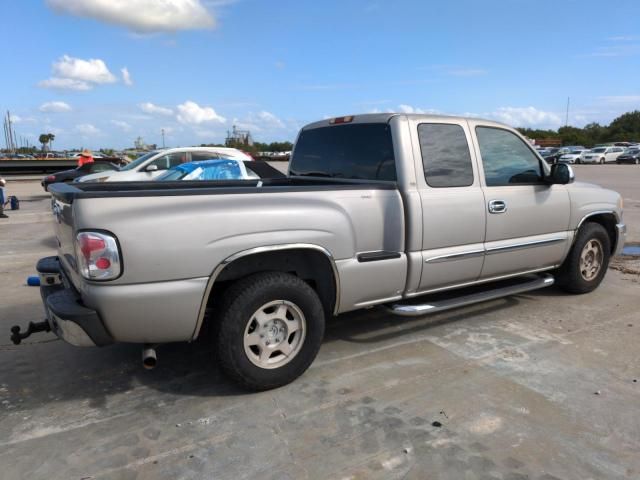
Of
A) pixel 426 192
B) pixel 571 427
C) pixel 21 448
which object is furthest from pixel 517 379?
pixel 21 448

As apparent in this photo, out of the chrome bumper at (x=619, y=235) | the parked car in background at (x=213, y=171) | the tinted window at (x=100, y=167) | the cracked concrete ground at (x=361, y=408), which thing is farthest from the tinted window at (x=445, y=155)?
the tinted window at (x=100, y=167)

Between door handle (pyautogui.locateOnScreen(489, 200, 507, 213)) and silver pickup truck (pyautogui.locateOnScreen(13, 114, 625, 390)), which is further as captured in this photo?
door handle (pyautogui.locateOnScreen(489, 200, 507, 213))

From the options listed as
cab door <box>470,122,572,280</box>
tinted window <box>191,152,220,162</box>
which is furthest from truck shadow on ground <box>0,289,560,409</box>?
tinted window <box>191,152,220,162</box>

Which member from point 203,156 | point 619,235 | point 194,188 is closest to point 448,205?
point 194,188

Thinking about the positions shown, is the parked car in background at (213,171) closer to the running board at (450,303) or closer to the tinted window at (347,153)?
the tinted window at (347,153)

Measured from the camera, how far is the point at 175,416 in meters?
3.23

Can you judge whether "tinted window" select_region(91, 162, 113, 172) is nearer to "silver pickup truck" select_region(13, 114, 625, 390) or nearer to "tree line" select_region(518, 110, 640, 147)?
"silver pickup truck" select_region(13, 114, 625, 390)

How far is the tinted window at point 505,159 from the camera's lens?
4.62 m

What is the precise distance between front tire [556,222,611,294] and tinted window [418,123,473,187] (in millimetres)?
1794

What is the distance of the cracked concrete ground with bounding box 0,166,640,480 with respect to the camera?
274 cm

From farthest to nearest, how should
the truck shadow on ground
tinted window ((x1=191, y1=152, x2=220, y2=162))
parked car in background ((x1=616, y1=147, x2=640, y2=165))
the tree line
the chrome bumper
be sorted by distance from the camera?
the tree line
parked car in background ((x1=616, y1=147, x2=640, y2=165))
tinted window ((x1=191, y1=152, x2=220, y2=162))
the chrome bumper
the truck shadow on ground

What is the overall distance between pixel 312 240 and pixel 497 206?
194 centimetres

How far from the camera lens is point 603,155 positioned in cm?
4512

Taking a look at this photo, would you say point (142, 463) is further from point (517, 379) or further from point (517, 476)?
point (517, 379)
